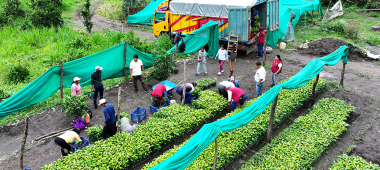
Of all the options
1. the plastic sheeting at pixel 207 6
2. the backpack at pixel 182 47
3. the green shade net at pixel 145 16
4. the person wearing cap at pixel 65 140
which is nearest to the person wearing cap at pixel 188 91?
the person wearing cap at pixel 65 140

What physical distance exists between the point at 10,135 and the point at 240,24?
459 inches

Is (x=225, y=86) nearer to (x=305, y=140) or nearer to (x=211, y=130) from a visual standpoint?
(x=305, y=140)

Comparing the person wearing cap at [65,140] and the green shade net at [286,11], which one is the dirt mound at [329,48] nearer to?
the green shade net at [286,11]

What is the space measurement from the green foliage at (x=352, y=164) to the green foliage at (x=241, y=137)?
7.00 ft

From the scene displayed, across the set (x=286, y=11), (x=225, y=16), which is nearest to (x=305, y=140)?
(x=225, y=16)

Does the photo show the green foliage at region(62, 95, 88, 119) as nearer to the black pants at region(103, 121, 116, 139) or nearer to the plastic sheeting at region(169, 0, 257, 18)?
the black pants at region(103, 121, 116, 139)

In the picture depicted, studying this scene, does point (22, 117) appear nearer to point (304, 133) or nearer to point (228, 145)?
point (228, 145)

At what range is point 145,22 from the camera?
23.5 meters

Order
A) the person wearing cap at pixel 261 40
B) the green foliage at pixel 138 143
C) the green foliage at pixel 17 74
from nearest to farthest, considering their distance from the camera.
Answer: the green foliage at pixel 138 143 → the green foliage at pixel 17 74 → the person wearing cap at pixel 261 40

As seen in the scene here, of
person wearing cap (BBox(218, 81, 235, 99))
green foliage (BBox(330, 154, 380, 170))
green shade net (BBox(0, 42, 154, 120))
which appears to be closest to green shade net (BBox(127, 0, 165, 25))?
green shade net (BBox(0, 42, 154, 120))

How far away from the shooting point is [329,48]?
1606 centimetres

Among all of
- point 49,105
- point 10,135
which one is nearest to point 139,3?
point 49,105

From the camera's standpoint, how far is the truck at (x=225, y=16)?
48.4 ft

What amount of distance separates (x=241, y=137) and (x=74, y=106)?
5.53 metres
